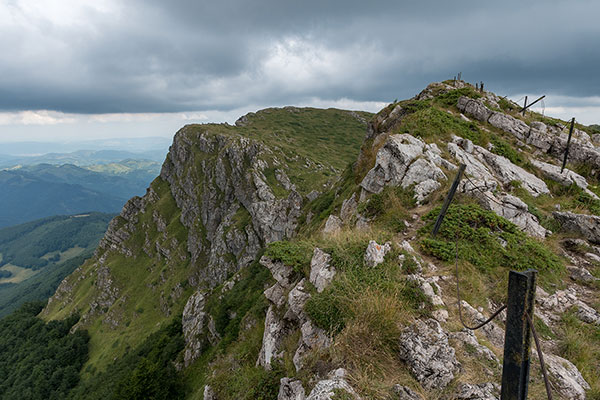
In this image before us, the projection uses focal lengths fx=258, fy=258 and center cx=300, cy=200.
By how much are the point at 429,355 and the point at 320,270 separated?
3.88 metres

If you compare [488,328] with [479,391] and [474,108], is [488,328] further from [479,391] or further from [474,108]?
[474,108]

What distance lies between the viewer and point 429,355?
5.36 meters

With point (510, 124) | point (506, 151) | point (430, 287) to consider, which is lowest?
point (430, 287)

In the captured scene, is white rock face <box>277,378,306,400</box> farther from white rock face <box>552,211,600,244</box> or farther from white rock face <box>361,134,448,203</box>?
white rock face <box>552,211,600,244</box>

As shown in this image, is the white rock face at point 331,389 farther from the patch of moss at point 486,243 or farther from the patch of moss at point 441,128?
the patch of moss at point 441,128

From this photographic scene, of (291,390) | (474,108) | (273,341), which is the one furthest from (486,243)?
(474,108)

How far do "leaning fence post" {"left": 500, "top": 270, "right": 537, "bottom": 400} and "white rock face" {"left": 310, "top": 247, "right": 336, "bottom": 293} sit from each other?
454cm

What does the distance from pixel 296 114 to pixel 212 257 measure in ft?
374

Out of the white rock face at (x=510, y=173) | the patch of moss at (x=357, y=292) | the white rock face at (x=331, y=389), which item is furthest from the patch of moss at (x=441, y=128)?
the white rock face at (x=331, y=389)

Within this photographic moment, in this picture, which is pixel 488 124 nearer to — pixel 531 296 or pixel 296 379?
pixel 531 296

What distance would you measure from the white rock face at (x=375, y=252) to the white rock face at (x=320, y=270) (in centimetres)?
118

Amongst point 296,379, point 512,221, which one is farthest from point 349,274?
point 512,221

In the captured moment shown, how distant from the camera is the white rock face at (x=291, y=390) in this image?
19.2ft

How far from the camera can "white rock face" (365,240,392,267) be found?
7891 millimetres
